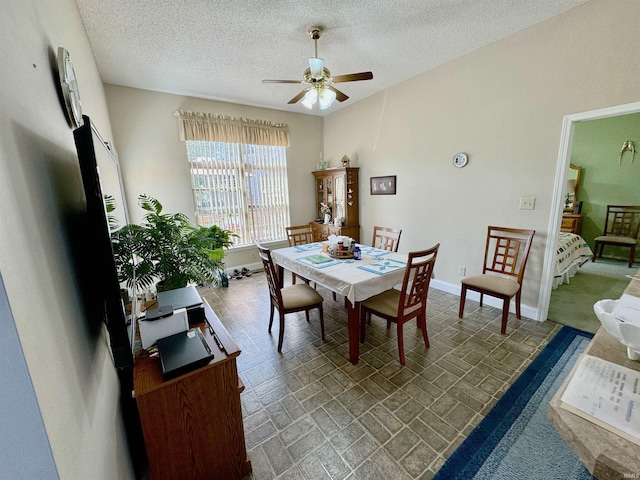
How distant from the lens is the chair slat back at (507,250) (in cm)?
270

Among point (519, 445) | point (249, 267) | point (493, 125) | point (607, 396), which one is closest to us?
point (607, 396)

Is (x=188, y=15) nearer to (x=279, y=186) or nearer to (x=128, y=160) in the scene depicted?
(x=128, y=160)

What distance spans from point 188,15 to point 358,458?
3.38 m

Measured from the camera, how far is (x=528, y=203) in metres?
2.73

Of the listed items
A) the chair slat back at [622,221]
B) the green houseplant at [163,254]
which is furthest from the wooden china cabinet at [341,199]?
the chair slat back at [622,221]

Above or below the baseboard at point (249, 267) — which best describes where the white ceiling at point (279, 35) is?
above

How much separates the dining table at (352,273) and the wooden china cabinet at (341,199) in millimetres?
1709

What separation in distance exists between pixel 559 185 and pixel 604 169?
3707mm

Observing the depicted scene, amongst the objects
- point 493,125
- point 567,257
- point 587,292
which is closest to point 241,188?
point 493,125

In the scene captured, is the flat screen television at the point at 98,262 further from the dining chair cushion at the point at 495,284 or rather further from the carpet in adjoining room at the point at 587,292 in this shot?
the carpet in adjoining room at the point at 587,292

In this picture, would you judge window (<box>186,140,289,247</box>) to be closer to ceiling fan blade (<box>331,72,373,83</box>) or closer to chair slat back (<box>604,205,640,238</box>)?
ceiling fan blade (<box>331,72,373,83</box>)

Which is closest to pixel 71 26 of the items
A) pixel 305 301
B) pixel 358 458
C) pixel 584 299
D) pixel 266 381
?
pixel 305 301

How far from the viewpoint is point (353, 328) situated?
2119mm

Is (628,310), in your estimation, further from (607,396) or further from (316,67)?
(316,67)
